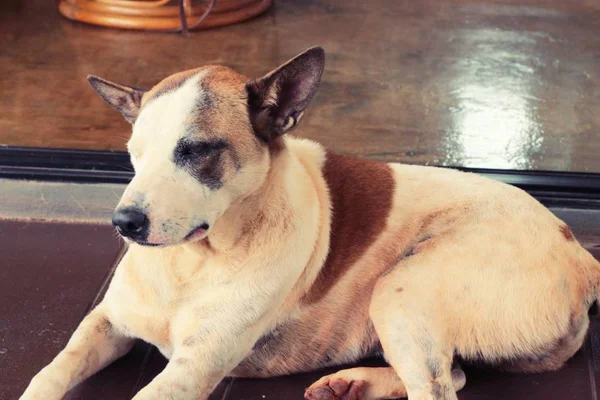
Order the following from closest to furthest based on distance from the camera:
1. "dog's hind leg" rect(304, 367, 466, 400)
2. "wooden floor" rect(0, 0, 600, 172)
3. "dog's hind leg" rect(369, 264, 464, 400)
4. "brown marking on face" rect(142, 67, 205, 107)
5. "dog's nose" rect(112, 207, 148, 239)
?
"dog's nose" rect(112, 207, 148, 239) < "brown marking on face" rect(142, 67, 205, 107) < "dog's hind leg" rect(369, 264, 464, 400) < "dog's hind leg" rect(304, 367, 466, 400) < "wooden floor" rect(0, 0, 600, 172)

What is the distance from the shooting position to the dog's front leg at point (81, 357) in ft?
6.12

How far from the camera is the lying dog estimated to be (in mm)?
1702

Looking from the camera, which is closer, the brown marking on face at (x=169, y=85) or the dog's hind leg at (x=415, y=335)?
the brown marking on face at (x=169, y=85)

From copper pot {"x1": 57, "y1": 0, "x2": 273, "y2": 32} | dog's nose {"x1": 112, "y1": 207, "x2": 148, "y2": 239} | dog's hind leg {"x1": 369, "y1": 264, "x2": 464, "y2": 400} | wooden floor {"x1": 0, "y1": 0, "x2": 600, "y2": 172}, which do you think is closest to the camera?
dog's nose {"x1": 112, "y1": 207, "x2": 148, "y2": 239}

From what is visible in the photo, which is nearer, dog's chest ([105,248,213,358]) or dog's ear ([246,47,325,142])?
dog's ear ([246,47,325,142])

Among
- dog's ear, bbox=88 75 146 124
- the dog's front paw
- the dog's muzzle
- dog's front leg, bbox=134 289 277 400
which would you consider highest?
dog's ear, bbox=88 75 146 124

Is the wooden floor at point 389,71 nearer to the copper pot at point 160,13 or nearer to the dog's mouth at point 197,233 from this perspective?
the copper pot at point 160,13

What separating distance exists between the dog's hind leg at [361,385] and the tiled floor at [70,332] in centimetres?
9

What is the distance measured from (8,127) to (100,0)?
111cm

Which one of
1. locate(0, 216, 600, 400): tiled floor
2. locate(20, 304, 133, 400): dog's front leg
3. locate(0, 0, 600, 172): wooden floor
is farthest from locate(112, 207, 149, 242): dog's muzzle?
locate(0, 0, 600, 172): wooden floor

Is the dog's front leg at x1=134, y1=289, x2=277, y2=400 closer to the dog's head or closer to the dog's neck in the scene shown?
the dog's neck

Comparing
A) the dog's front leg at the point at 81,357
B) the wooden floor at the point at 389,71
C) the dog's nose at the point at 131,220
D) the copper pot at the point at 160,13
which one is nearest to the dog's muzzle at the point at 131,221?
the dog's nose at the point at 131,220

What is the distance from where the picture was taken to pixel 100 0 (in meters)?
4.05

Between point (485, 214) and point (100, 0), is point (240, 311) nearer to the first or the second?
point (485, 214)
